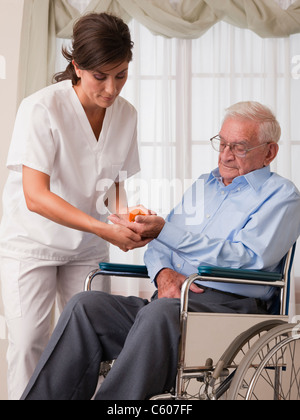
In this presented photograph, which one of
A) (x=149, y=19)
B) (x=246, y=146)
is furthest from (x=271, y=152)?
(x=149, y=19)

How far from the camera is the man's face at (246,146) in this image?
218 cm

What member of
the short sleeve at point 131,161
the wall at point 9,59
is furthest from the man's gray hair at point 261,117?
the wall at point 9,59

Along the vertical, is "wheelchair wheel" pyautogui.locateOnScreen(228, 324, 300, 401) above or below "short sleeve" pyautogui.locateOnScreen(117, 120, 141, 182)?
below

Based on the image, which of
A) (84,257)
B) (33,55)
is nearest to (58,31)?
(33,55)

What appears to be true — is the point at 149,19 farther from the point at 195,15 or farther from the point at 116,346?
the point at 116,346

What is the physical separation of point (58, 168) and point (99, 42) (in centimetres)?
47

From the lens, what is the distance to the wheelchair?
169 centimetres

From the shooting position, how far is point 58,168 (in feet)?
7.11

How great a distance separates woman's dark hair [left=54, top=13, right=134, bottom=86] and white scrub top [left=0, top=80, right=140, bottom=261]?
0.21m

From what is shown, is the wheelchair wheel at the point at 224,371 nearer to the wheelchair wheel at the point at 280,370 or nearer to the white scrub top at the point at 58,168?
the wheelchair wheel at the point at 280,370

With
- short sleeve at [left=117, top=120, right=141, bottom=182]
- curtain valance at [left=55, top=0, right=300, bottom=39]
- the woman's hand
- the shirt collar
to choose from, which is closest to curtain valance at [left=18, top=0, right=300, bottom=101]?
curtain valance at [left=55, top=0, right=300, bottom=39]

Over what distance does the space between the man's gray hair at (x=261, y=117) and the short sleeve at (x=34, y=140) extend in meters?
0.65

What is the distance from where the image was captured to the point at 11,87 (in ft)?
12.0

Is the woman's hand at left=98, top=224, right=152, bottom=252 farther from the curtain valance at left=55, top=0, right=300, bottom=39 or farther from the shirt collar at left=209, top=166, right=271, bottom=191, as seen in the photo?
the curtain valance at left=55, top=0, right=300, bottom=39
